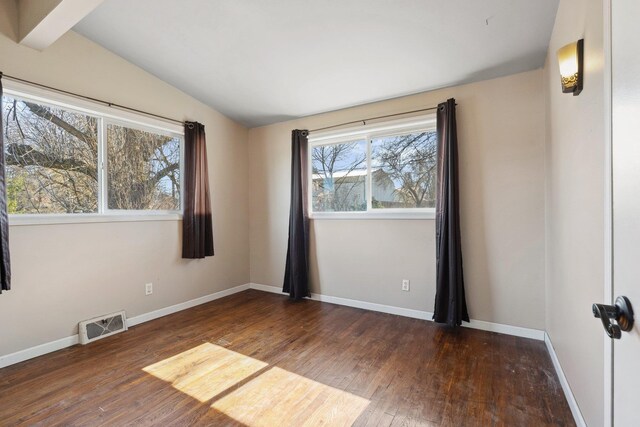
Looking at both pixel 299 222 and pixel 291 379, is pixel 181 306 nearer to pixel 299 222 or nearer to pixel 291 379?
pixel 299 222

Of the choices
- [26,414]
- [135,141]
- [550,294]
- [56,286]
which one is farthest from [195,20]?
[550,294]

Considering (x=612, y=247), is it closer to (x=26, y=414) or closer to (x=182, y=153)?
(x=26, y=414)

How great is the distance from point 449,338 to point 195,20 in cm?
349

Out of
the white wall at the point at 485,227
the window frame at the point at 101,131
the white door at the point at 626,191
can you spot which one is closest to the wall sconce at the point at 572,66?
the white door at the point at 626,191

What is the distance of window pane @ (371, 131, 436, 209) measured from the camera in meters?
3.17

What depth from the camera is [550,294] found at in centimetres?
239

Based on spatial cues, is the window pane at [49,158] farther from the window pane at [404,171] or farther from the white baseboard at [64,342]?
the window pane at [404,171]

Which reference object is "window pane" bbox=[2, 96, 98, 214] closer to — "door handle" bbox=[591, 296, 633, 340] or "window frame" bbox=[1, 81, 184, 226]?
"window frame" bbox=[1, 81, 184, 226]

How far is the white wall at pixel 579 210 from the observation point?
1.27 m

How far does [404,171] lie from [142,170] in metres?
2.86

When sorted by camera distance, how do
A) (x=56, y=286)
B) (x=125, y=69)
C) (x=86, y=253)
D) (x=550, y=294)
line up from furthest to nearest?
(x=125, y=69)
(x=86, y=253)
(x=56, y=286)
(x=550, y=294)

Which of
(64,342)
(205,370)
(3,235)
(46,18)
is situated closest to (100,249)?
(3,235)

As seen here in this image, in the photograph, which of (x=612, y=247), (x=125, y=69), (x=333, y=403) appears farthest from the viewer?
(x=125, y=69)

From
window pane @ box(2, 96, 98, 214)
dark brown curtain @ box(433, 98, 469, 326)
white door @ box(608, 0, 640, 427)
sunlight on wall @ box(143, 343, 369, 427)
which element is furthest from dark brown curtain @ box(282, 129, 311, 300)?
white door @ box(608, 0, 640, 427)
